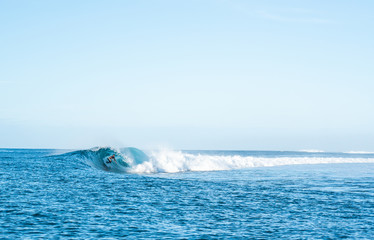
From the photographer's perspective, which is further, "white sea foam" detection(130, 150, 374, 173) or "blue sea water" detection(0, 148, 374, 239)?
"white sea foam" detection(130, 150, 374, 173)

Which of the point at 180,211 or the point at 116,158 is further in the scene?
the point at 116,158

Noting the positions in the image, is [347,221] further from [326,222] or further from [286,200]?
[286,200]

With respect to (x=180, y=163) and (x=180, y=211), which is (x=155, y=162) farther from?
(x=180, y=211)

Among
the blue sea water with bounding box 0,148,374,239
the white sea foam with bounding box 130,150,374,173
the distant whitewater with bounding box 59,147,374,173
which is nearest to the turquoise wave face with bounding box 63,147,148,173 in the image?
the distant whitewater with bounding box 59,147,374,173

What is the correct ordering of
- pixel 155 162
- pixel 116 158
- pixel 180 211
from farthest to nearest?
pixel 116 158, pixel 155 162, pixel 180 211

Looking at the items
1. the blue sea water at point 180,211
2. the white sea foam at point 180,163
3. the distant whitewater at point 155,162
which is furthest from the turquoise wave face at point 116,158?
the blue sea water at point 180,211

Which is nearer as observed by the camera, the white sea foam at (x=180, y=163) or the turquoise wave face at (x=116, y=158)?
the white sea foam at (x=180, y=163)

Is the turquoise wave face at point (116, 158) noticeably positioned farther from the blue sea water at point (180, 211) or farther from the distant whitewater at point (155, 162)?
the blue sea water at point (180, 211)

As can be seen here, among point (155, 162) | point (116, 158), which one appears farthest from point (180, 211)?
point (116, 158)

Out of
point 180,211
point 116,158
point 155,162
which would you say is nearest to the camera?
point 180,211

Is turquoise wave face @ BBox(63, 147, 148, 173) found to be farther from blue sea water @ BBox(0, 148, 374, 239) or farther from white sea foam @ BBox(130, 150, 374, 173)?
blue sea water @ BBox(0, 148, 374, 239)

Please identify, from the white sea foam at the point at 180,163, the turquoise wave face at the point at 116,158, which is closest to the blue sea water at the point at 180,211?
the white sea foam at the point at 180,163

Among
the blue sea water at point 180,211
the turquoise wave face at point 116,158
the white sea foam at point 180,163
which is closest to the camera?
the blue sea water at point 180,211

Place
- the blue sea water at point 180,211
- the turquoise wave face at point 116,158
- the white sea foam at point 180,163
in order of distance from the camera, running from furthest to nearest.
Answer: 1. the turquoise wave face at point 116,158
2. the white sea foam at point 180,163
3. the blue sea water at point 180,211
